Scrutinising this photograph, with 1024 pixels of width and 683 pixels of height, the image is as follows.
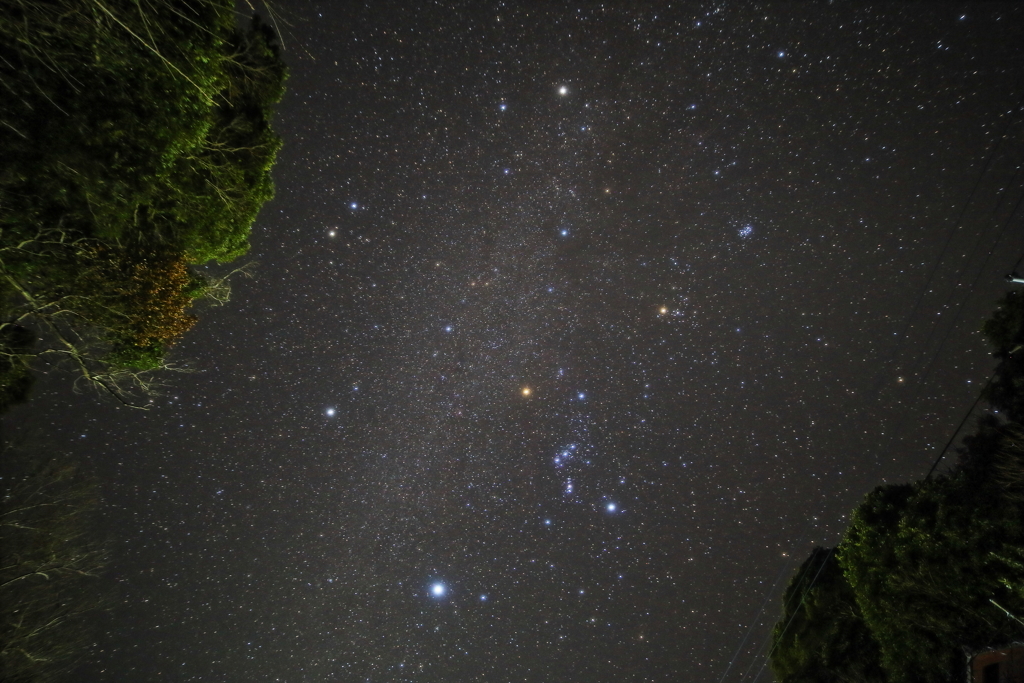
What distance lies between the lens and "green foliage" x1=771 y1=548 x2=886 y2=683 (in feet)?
28.7

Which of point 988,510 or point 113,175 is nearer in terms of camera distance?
point 113,175

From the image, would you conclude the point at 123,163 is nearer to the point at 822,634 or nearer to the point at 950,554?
the point at 950,554

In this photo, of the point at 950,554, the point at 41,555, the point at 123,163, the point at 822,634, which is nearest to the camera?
the point at 123,163

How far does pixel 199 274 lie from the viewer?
17.1 feet

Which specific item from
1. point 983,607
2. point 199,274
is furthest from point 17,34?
point 983,607

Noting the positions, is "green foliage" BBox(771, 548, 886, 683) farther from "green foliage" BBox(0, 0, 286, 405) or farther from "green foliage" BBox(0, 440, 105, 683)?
"green foliage" BBox(0, 440, 105, 683)

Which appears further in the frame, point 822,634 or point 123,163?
point 822,634

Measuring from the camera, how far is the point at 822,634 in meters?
9.50

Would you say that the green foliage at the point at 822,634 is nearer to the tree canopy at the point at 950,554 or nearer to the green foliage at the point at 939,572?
the tree canopy at the point at 950,554

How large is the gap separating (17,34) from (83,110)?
463mm

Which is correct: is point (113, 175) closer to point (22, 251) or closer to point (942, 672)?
point (22, 251)

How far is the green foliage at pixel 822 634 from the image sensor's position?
8742 millimetres

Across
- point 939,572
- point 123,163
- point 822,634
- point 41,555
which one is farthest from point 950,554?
point 41,555

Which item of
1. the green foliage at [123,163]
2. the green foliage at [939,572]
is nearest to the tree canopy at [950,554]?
the green foliage at [939,572]
